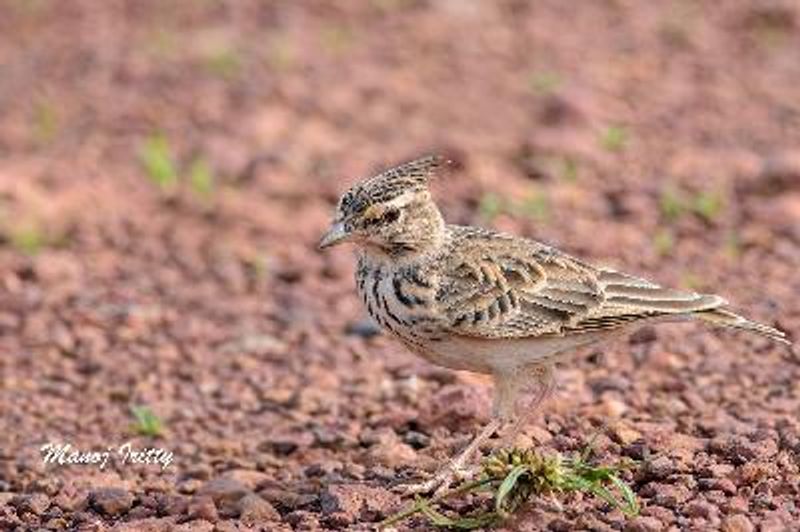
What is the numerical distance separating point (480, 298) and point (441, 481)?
0.74 metres

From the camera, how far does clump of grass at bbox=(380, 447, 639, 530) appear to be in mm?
5828

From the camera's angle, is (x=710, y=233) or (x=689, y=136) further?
(x=689, y=136)

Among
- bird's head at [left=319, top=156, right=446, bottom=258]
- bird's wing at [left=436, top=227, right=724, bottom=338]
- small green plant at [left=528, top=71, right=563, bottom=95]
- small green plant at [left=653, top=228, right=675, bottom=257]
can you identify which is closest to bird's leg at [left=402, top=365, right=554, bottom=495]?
bird's wing at [left=436, top=227, right=724, bottom=338]

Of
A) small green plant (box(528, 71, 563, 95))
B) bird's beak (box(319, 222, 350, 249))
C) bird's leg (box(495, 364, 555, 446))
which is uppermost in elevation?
small green plant (box(528, 71, 563, 95))

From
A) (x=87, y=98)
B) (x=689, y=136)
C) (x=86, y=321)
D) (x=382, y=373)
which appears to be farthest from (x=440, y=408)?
(x=87, y=98)

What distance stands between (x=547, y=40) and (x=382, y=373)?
6.07 meters

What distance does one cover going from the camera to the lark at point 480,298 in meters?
6.55

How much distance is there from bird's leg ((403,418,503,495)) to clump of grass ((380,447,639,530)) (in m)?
0.37

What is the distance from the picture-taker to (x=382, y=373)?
8.73m

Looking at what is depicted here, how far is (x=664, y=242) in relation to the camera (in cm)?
1031

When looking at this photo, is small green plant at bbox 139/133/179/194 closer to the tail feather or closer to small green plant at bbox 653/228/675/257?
small green plant at bbox 653/228/675/257

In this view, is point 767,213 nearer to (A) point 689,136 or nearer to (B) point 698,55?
(A) point 689,136

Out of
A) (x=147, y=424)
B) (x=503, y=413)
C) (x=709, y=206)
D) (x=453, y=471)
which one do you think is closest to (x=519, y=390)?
(x=503, y=413)

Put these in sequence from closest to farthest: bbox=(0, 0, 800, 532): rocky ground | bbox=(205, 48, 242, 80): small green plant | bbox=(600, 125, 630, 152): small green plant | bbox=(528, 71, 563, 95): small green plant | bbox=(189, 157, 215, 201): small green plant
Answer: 1. bbox=(0, 0, 800, 532): rocky ground
2. bbox=(189, 157, 215, 201): small green plant
3. bbox=(600, 125, 630, 152): small green plant
4. bbox=(528, 71, 563, 95): small green plant
5. bbox=(205, 48, 242, 80): small green plant
